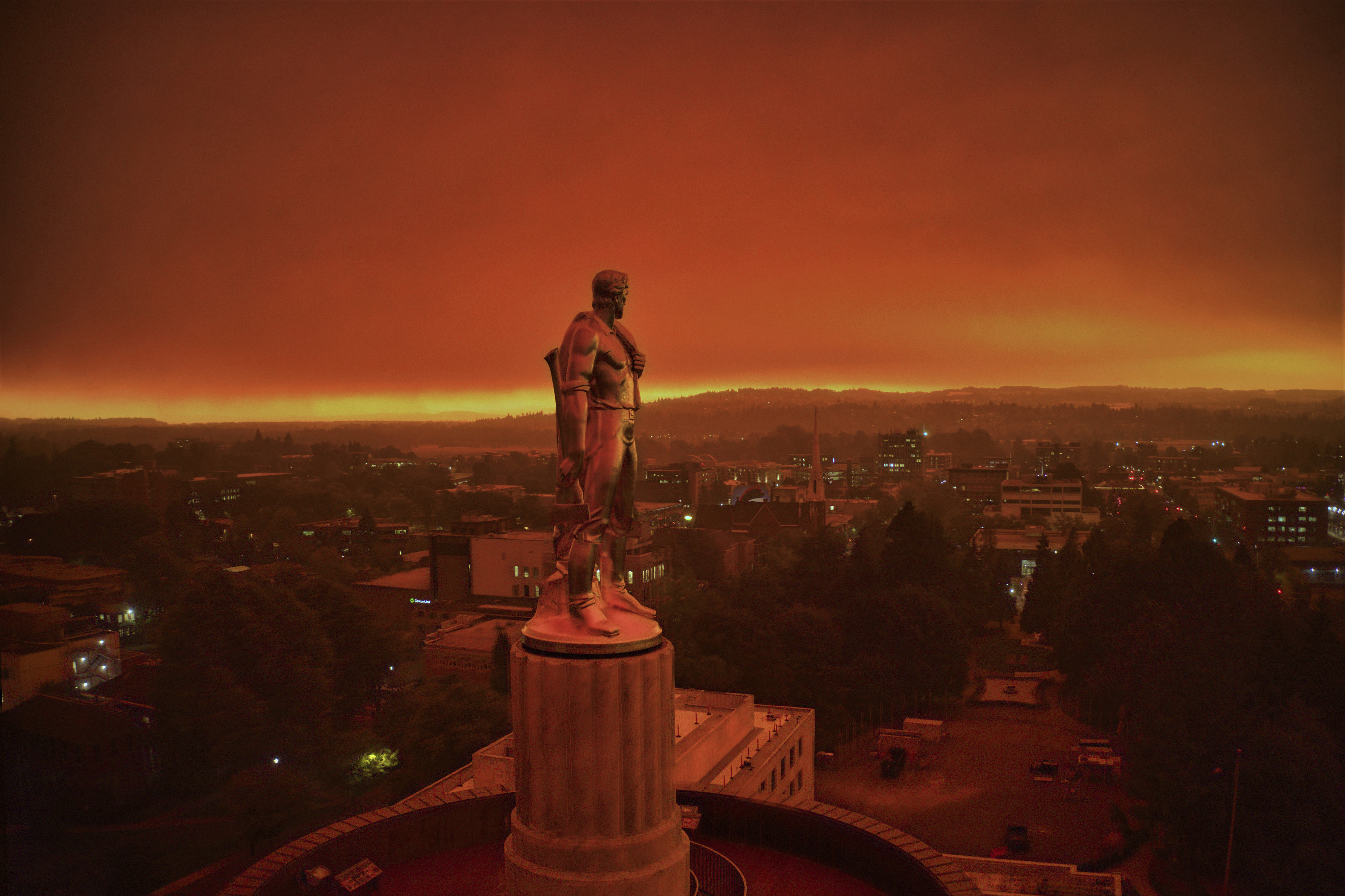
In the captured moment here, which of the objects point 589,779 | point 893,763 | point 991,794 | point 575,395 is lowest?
point 991,794

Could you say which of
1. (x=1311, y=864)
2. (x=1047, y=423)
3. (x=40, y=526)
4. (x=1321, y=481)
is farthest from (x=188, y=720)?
(x=1047, y=423)

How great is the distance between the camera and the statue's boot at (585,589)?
7.03 meters

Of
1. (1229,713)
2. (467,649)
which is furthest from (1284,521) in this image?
(467,649)

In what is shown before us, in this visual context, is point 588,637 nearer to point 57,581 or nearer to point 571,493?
point 571,493

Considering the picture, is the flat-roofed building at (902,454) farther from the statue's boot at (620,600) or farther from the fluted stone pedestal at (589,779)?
the fluted stone pedestal at (589,779)

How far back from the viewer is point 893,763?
34594 mm

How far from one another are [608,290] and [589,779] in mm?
3877

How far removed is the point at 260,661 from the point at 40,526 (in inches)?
662

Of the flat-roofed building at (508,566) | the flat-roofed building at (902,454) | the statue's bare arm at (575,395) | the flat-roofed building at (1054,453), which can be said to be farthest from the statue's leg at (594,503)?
the flat-roofed building at (902,454)

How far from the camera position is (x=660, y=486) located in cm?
10900

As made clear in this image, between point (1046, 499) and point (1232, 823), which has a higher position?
point (1046, 499)

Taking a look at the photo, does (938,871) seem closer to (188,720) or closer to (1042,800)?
(1042,800)

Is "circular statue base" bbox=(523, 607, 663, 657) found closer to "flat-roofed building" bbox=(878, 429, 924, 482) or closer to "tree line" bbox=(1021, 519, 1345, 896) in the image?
"tree line" bbox=(1021, 519, 1345, 896)

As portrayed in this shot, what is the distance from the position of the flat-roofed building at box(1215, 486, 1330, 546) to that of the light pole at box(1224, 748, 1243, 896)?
44.9 m
